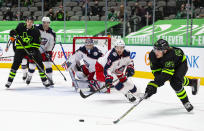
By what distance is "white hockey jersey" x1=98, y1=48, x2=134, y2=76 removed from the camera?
4.67 metres

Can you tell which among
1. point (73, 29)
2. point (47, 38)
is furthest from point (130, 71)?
point (73, 29)

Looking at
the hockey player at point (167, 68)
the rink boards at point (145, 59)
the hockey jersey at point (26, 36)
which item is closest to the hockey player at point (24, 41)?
the hockey jersey at point (26, 36)

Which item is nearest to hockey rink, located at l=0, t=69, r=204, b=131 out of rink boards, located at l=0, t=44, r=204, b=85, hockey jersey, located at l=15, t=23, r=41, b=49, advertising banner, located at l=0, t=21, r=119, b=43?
hockey jersey, located at l=15, t=23, r=41, b=49

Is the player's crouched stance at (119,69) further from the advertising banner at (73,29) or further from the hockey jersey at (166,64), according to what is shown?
the advertising banner at (73,29)

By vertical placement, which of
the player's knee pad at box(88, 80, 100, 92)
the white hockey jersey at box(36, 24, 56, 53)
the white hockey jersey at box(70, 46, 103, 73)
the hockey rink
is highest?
the white hockey jersey at box(36, 24, 56, 53)

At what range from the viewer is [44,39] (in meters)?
6.33

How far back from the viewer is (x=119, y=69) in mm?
4855

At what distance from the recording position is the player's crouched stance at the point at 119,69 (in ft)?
14.9

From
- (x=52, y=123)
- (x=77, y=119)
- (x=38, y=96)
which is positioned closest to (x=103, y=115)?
(x=77, y=119)

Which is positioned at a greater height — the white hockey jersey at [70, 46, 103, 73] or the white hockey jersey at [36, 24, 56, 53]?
the white hockey jersey at [36, 24, 56, 53]

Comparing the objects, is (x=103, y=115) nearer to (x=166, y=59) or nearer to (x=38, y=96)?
(x=166, y=59)

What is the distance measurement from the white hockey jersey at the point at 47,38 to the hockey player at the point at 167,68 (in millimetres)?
2854

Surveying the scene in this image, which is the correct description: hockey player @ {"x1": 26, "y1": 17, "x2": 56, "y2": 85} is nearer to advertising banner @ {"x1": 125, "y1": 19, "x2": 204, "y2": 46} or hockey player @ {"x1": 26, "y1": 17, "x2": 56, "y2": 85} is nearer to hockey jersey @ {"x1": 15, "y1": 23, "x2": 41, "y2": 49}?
hockey jersey @ {"x1": 15, "y1": 23, "x2": 41, "y2": 49}

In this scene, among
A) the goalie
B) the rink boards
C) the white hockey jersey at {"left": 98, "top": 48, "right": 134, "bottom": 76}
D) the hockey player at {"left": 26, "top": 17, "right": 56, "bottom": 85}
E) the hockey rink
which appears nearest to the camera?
the hockey rink
